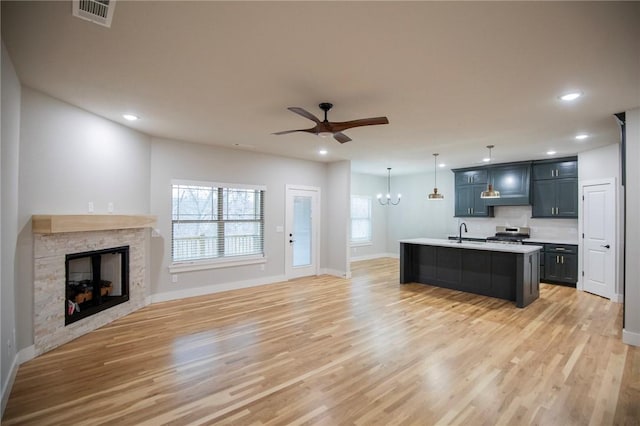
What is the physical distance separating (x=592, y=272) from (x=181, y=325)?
283 inches

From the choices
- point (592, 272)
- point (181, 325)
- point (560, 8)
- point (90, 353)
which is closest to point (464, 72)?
point (560, 8)

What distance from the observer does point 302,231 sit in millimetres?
7340

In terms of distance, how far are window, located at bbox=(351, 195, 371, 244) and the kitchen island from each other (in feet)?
11.0

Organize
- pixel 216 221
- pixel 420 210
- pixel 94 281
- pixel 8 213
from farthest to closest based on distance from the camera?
pixel 420 210
pixel 216 221
pixel 94 281
pixel 8 213

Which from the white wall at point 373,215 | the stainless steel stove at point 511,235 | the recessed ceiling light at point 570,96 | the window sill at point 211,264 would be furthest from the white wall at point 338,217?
the recessed ceiling light at point 570,96

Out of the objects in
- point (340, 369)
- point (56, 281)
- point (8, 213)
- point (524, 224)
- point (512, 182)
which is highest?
point (512, 182)

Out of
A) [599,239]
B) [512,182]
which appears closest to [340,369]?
[599,239]

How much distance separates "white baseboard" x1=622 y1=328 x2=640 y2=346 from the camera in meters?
3.56

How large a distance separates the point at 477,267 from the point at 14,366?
641 centimetres

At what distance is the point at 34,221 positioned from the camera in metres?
3.25

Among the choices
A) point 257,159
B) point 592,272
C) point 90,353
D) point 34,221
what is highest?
point 257,159

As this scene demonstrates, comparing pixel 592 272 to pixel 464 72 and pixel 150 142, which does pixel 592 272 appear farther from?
pixel 150 142

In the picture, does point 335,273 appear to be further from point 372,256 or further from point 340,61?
point 340,61

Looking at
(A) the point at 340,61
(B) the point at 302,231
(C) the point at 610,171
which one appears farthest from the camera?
(B) the point at 302,231
